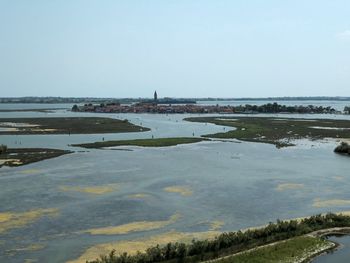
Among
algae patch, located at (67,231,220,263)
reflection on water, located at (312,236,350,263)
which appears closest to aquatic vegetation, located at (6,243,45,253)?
algae patch, located at (67,231,220,263)

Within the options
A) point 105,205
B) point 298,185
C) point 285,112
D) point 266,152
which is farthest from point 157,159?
point 285,112

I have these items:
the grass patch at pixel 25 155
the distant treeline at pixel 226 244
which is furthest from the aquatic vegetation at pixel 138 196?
the grass patch at pixel 25 155

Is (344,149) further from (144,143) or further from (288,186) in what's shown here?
(144,143)

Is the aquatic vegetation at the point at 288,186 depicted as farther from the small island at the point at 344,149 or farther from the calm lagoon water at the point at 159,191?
the small island at the point at 344,149

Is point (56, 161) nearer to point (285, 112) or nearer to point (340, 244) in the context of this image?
point (340, 244)

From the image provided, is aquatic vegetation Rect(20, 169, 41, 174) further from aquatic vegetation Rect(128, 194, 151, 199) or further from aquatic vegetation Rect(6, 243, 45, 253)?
aquatic vegetation Rect(6, 243, 45, 253)
